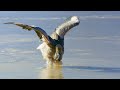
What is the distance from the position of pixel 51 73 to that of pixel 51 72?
0.06 m

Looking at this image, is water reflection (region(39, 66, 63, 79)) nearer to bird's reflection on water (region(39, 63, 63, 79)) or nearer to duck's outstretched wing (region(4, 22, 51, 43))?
bird's reflection on water (region(39, 63, 63, 79))

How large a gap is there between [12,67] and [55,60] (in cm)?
69

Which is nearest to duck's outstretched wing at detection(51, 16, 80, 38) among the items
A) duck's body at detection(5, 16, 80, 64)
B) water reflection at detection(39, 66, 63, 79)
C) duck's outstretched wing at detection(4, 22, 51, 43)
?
duck's body at detection(5, 16, 80, 64)

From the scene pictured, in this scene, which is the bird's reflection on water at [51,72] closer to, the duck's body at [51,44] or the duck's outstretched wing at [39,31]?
the duck's body at [51,44]

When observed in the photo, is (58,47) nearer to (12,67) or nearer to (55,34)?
(55,34)

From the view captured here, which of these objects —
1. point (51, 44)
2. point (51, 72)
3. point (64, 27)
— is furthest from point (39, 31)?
point (51, 72)

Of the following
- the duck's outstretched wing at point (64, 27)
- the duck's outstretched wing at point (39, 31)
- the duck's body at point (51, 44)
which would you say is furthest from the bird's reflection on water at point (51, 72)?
the duck's outstretched wing at point (64, 27)

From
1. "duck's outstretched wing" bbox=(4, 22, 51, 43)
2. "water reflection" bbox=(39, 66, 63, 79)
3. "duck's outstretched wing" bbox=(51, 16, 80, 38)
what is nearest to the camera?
"water reflection" bbox=(39, 66, 63, 79)

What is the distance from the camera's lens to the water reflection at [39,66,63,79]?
7048mm

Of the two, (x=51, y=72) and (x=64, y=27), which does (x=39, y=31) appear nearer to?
(x=64, y=27)

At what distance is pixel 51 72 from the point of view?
733 centimetres
